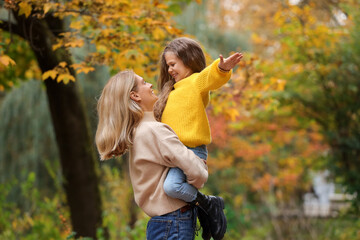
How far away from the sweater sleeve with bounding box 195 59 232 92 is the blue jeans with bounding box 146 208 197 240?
0.66 m

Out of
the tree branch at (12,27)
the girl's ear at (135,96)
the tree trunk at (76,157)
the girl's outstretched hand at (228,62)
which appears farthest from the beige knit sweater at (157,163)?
the tree trunk at (76,157)

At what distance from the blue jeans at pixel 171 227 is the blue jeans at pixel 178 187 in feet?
0.36

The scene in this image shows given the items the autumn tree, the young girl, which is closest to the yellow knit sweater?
the young girl

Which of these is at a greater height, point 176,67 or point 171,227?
point 176,67

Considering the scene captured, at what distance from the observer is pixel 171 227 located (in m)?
2.16

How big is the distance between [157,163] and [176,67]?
580mm

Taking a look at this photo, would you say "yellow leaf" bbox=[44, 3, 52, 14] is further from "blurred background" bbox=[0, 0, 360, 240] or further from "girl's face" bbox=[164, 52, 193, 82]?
"girl's face" bbox=[164, 52, 193, 82]

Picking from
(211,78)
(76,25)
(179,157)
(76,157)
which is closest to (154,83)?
(76,25)

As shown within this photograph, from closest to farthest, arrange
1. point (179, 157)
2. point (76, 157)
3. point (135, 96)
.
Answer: point (179, 157) < point (135, 96) < point (76, 157)

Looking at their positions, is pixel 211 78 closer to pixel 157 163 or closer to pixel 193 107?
pixel 193 107

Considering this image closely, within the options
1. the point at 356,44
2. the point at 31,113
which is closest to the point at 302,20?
the point at 356,44

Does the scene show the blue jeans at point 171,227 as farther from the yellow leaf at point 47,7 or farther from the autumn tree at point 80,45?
the yellow leaf at point 47,7

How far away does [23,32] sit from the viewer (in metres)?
4.16

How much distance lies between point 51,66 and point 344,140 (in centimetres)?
446
